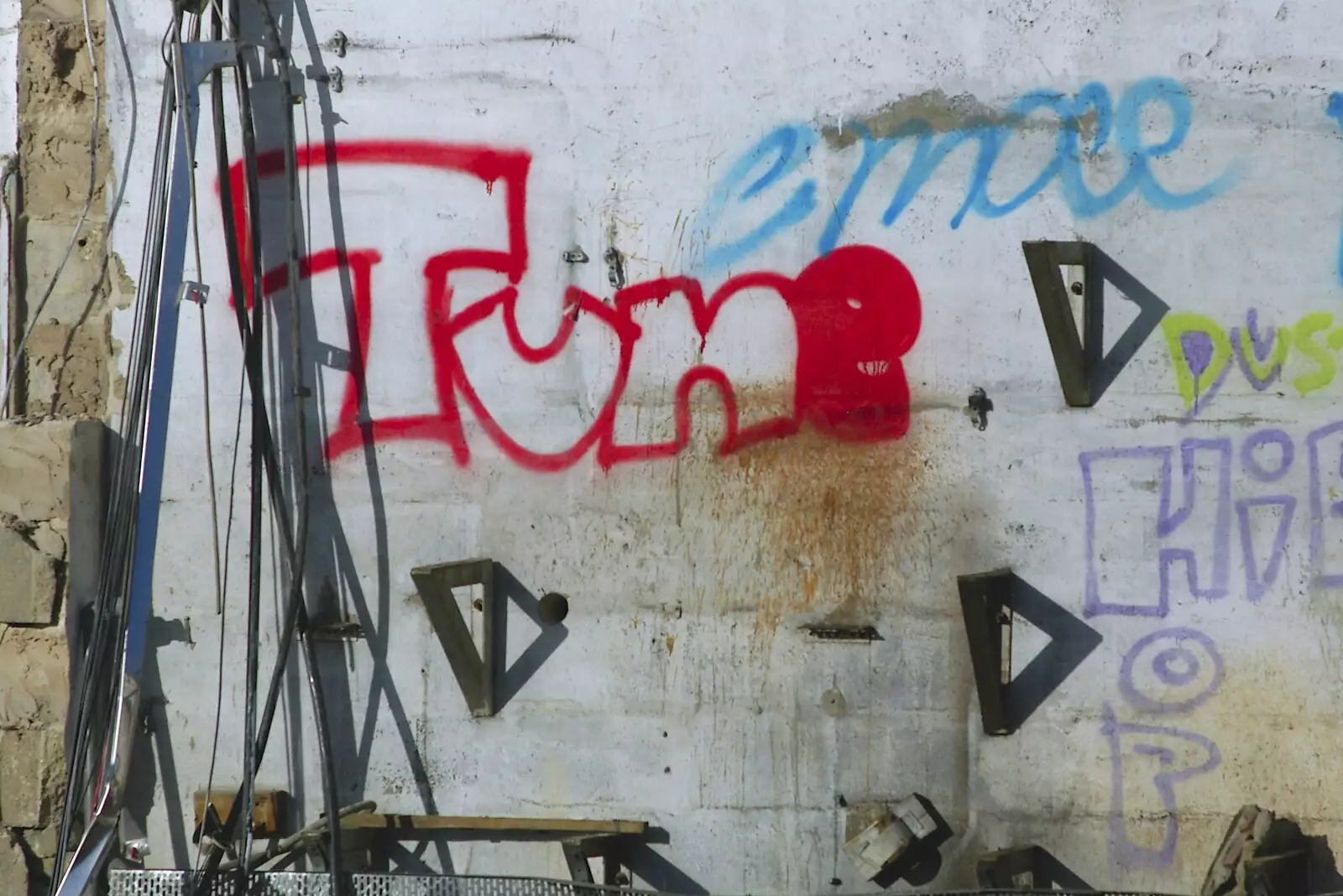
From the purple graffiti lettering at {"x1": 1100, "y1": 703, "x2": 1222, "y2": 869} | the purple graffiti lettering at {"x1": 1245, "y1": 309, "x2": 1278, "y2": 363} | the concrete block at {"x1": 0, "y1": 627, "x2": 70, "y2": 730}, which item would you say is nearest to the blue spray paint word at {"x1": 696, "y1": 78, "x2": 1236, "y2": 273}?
the purple graffiti lettering at {"x1": 1245, "y1": 309, "x2": 1278, "y2": 363}

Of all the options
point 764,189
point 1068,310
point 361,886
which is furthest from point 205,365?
point 1068,310

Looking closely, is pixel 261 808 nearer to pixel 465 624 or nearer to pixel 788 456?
pixel 465 624

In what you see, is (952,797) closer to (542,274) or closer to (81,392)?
(542,274)

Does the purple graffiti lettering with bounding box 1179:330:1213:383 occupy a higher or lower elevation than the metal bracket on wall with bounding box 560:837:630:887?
higher

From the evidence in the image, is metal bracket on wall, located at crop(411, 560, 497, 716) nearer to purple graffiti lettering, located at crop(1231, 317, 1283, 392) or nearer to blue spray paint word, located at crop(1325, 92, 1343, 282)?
purple graffiti lettering, located at crop(1231, 317, 1283, 392)

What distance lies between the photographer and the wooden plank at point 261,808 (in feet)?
12.0

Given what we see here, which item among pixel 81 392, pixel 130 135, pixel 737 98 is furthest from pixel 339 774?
pixel 737 98

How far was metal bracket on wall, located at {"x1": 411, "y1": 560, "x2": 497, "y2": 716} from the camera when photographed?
138 inches

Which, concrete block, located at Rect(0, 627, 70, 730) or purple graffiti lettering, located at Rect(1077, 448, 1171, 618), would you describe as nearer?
purple graffiti lettering, located at Rect(1077, 448, 1171, 618)

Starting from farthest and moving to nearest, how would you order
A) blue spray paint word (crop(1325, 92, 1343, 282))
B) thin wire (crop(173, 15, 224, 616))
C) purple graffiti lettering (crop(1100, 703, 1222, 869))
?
thin wire (crop(173, 15, 224, 616))
purple graffiti lettering (crop(1100, 703, 1222, 869))
blue spray paint word (crop(1325, 92, 1343, 282))

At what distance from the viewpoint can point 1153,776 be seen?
11.3 feet

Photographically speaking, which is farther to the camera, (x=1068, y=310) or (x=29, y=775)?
(x=29, y=775)

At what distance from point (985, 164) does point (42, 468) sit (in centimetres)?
304

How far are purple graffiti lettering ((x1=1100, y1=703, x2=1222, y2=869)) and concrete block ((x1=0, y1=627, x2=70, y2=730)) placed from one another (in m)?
3.22
